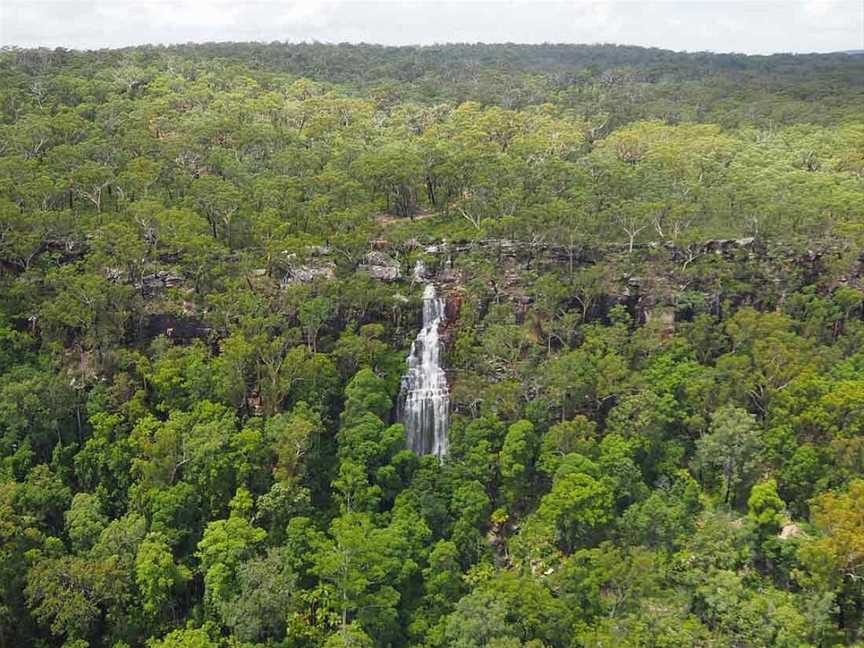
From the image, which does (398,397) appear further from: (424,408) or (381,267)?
(381,267)

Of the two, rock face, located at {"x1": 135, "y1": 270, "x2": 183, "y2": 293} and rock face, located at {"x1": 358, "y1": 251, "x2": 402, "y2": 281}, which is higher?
rock face, located at {"x1": 358, "y1": 251, "x2": 402, "y2": 281}

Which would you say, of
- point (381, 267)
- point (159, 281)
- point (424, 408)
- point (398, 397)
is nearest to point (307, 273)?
point (381, 267)

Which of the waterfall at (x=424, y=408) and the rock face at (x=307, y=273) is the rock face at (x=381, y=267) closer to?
the rock face at (x=307, y=273)

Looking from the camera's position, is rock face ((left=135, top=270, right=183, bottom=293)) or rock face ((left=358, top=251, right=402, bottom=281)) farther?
rock face ((left=358, top=251, right=402, bottom=281))

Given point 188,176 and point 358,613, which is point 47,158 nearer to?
point 188,176

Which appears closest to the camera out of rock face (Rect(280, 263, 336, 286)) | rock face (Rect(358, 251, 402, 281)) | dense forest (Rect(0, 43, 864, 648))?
dense forest (Rect(0, 43, 864, 648))

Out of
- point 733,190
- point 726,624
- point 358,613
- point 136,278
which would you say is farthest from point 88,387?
point 733,190

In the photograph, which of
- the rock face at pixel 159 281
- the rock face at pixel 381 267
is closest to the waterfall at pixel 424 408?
the rock face at pixel 381 267

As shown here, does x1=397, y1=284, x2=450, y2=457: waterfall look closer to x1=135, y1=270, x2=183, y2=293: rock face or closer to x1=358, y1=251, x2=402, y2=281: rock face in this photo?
x1=358, y1=251, x2=402, y2=281: rock face

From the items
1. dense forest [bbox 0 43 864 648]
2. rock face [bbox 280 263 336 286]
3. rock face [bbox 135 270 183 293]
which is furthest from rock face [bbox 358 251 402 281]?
rock face [bbox 135 270 183 293]
